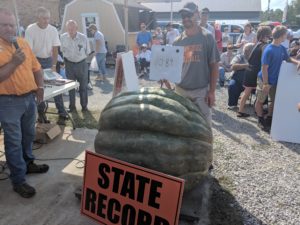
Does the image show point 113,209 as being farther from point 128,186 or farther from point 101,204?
point 128,186

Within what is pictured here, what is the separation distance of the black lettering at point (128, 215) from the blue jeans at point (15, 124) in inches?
72.8

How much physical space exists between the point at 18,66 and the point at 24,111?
523 millimetres

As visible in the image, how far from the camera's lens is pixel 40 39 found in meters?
6.03

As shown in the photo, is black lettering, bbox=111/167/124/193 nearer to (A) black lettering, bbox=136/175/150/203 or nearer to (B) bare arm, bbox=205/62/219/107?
(A) black lettering, bbox=136/175/150/203

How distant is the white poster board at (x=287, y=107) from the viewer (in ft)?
18.7

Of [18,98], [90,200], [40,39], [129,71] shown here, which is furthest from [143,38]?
[90,200]

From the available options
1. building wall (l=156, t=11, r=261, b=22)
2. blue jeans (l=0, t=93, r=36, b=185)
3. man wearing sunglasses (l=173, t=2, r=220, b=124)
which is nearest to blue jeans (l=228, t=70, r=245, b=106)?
man wearing sunglasses (l=173, t=2, r=220, b=124)

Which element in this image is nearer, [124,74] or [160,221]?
[160,221]

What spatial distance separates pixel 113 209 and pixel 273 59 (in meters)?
4.76

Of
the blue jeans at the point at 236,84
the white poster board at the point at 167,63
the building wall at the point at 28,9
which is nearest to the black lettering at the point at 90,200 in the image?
the white poster board at the point at 167,63

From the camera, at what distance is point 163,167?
2924 millimetres

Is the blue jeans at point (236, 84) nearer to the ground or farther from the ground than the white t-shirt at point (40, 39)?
nearer to the ground

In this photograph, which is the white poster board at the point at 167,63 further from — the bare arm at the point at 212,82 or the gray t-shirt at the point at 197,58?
the bare arm at the point at 212,82

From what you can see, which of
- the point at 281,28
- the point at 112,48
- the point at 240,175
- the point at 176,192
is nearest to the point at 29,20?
the point at 112,48
